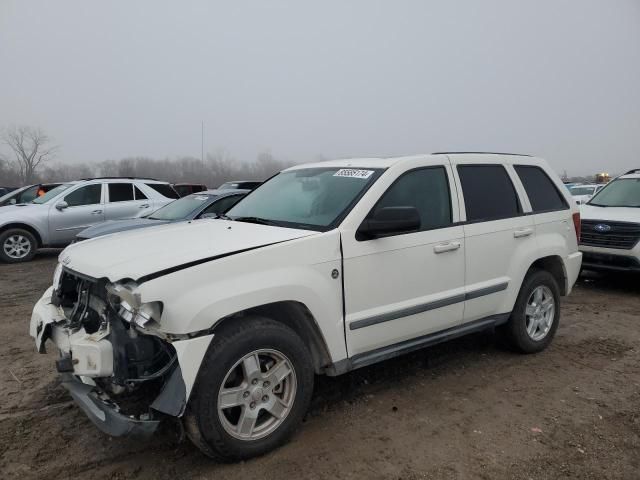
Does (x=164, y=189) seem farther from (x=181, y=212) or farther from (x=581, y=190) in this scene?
(x=581, y=190)

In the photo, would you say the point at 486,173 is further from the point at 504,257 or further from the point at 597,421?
the point at 597,421

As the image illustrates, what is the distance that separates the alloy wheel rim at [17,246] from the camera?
10.5m

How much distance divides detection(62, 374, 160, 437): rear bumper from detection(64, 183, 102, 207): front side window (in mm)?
9226

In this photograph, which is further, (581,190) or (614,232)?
(581,190)

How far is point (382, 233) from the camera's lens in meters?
3.36

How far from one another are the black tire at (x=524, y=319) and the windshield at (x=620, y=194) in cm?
453

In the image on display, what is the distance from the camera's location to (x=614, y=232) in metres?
7.52

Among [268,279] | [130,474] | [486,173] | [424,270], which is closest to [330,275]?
[268,279]

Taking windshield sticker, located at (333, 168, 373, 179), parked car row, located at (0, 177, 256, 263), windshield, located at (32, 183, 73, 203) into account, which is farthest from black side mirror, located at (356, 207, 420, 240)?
windshield, located at (32, 183, 73, 203)

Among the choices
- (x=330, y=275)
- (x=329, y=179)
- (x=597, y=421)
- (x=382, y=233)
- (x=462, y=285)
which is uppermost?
(x=329, y=179)

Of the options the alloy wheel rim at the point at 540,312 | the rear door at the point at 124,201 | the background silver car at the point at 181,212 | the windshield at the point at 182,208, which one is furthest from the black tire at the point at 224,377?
the rear door at the point at 124,201

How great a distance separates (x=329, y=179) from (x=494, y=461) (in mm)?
2280

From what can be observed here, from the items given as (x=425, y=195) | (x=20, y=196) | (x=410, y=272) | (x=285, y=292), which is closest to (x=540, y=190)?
(x=425, y=195)

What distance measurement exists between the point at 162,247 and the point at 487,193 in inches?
109
